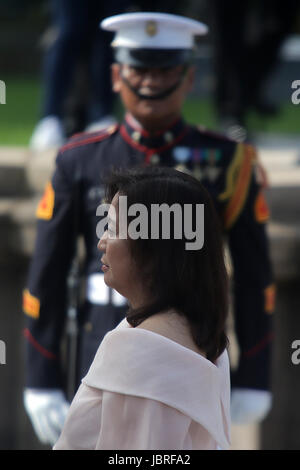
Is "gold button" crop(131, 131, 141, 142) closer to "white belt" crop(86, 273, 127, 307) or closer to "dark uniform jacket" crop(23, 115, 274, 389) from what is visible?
"dark uniform jacket" crop(23, 115, 274, 389)

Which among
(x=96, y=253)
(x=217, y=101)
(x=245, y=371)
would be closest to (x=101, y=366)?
(x=96, y=253)

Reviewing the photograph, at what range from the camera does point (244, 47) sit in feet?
17.1

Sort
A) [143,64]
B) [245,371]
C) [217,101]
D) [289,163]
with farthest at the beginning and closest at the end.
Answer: [217,101], [289,163], [245,371], [143,64]

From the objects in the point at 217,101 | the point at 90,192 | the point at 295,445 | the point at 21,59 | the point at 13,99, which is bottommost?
the point at 295,445

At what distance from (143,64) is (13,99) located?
6283 millimetres

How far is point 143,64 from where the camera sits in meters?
2.59

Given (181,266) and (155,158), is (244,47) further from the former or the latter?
(181,266)

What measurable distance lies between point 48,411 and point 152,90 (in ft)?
2.71

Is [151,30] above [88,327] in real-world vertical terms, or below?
above

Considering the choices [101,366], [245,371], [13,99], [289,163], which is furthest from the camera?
[13,99]

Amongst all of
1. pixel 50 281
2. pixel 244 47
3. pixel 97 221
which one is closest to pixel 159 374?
pixel 97 221

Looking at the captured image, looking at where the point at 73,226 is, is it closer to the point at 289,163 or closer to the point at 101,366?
the point at 101,366

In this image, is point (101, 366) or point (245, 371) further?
point (245, 371)

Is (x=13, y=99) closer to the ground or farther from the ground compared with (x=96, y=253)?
farther from the ground
